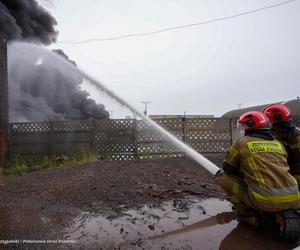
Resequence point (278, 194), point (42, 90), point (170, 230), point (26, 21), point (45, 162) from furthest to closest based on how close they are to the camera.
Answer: point (42, 90) < point (26, 21) < point (45, 162) < point (170, 230) < point (278, 194)

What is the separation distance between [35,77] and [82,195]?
16793 millimetres

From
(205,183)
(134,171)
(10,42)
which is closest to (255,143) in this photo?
(205,183)

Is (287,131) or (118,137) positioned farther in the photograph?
(118,137)

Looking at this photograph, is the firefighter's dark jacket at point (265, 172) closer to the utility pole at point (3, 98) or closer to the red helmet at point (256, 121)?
the red helmet at point (256, 121)

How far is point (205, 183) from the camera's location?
17.1ft

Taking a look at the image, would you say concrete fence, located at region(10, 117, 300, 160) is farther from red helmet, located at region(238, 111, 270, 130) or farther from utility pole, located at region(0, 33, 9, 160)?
red helmet, located at region(238, 111, 270, 130)

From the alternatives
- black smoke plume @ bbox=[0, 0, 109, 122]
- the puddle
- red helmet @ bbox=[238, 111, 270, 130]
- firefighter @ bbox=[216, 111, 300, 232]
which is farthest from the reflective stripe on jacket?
black smoke plume @ bbox=[0, 0, 109, 122]

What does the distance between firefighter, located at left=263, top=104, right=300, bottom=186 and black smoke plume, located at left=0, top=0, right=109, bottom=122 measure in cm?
856

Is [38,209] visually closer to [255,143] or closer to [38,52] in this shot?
[255,143]

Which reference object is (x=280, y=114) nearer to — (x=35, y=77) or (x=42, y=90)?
(x=35, y=77)

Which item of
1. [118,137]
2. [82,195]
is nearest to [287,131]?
[82,195]

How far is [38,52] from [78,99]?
9.97 metres

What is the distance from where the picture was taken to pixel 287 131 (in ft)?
11.7

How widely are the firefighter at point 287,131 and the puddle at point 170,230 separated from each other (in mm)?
1059
